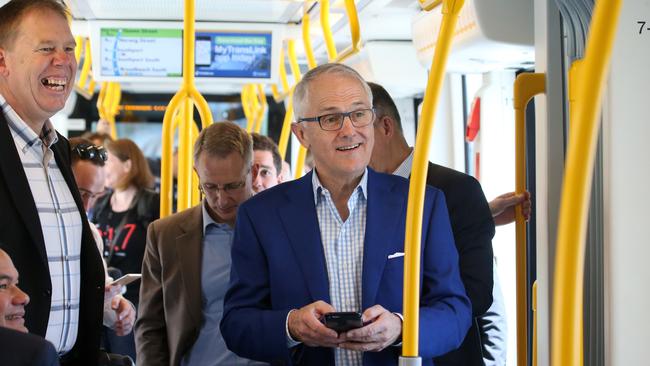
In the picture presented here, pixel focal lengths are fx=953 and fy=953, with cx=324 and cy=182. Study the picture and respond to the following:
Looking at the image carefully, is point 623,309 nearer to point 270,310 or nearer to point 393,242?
point 393,242

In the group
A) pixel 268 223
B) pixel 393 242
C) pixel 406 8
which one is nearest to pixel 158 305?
pixel 268 223

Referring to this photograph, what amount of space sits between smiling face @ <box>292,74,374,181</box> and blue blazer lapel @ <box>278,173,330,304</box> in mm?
99

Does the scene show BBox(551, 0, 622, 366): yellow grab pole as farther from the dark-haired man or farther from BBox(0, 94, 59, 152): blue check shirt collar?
the dark-haired man

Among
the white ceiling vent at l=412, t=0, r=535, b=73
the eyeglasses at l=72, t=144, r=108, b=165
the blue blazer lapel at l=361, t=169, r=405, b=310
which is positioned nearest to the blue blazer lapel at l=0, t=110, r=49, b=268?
the blue blazer lapel at l=361, t=169, r=405, b=310

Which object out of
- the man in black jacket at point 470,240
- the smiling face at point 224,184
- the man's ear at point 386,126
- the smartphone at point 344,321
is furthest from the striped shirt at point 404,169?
the smartphone at point 344,321

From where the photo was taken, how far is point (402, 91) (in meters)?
8.90

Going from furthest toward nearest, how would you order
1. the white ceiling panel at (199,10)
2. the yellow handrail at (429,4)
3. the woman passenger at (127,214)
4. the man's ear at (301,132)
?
the woman passenger at (127,214) < the white ceiling panel at (199,10) < the man's ear at (301,132) < the yellow handrail at (429,4)

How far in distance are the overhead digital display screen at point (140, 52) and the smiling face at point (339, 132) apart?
13.8 ft

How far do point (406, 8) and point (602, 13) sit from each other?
17.0ft

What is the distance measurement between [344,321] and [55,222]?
0.96m

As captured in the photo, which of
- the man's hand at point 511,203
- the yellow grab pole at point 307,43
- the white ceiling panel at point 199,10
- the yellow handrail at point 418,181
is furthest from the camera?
the white ceiling panel at point 199,10

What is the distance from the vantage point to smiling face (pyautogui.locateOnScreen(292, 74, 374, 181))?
253 cm

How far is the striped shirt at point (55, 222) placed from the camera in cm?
270

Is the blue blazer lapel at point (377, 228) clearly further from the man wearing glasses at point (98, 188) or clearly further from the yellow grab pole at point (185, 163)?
the yellow grab pole at point (185, 163)
